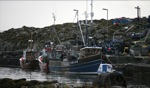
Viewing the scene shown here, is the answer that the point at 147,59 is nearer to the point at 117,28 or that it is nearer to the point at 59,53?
the point at 59,53

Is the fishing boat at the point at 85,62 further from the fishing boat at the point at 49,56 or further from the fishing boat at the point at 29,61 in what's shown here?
the fishing boat at the point at 29,61

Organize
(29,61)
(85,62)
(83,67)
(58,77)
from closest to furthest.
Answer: (58,77)
(85,62)
(83,67)
(29,61)

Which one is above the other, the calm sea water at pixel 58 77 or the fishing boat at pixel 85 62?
the fishing boat at pixel 85 62

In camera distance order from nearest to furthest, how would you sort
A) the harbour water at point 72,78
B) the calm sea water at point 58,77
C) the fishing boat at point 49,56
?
the harbour water at point 72,78 < the calm sea water at point 58,77 < the fishing boat at point 49,56

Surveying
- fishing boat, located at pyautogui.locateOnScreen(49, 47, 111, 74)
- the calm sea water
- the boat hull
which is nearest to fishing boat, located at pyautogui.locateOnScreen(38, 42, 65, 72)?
fishing boat, located at pyautogui.locateOnScreen(49, 47, 111, 74)

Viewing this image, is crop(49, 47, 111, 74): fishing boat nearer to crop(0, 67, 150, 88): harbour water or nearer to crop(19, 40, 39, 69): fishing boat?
crop(0, 67, 150, 88): harbour water

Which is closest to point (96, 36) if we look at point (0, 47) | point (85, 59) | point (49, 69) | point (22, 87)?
point (49, 69)

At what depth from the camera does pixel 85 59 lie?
153 ft

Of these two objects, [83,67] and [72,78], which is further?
[83,67]

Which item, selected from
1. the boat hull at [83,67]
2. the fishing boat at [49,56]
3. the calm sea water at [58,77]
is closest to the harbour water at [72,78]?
the calm sea water at [58,77]

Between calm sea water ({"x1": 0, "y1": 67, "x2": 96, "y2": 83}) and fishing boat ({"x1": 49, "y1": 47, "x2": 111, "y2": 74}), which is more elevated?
fishing boat ({"x1": 49, "y1": 47, "x2": 111, "y2": 74})

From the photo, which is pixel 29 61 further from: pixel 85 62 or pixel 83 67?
pixel 85 62

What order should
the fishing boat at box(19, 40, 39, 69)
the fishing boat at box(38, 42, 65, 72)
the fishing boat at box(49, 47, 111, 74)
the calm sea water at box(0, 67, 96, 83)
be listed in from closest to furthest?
the calm sea water at box(0, 67, 96, 83)
the fishing boat at box(49, 47, 111, 74)
the fishing boat at box(38, 42, 65, 72)
the fishing boat at box(19, 40, 39, 69)

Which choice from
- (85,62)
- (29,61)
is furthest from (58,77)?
(29,61)
